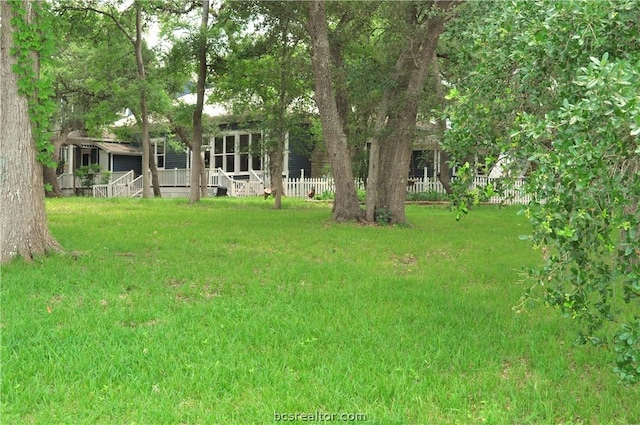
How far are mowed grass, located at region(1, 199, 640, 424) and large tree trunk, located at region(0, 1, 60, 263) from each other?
335 mm

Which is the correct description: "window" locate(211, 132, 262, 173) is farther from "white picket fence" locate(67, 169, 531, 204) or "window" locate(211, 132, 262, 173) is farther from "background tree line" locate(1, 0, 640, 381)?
"background tree line" locate(1, 0, 640, 381)

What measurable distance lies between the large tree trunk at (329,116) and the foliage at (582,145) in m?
9.39

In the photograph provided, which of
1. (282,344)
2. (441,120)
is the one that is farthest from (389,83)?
(282,344)

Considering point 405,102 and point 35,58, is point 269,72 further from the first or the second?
point 35,58

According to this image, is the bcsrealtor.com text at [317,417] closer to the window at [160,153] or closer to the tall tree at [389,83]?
the tall tree at [389,83]

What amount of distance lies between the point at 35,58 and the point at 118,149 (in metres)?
25.7

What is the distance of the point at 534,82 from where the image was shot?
3430 millimetres

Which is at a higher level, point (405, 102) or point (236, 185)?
point (405, 102)

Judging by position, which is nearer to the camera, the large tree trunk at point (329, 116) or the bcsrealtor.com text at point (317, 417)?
the bcsrealtor.com text at point (317, 417)

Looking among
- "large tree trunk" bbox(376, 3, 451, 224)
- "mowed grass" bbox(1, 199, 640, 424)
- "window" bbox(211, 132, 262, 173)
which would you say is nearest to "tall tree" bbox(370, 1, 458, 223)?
"large tree trunk" bbox(376, 3, 451, 224)

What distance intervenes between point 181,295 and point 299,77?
11094 millimetres

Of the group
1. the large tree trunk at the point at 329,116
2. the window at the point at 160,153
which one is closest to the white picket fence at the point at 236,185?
the window at the point at 160,153

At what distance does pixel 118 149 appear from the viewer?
31516 mm

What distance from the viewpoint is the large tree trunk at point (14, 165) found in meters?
6.65
